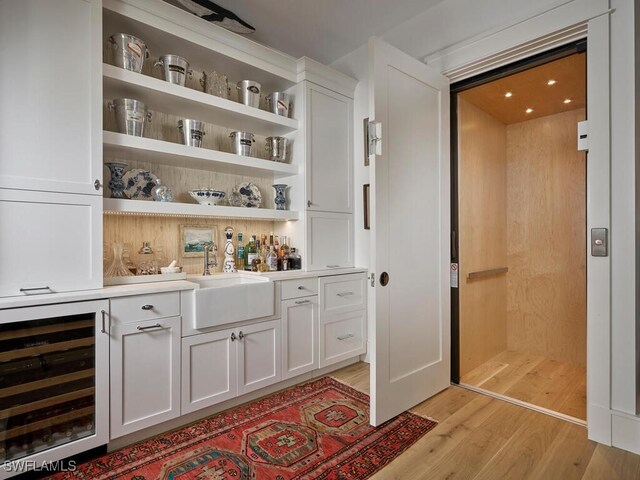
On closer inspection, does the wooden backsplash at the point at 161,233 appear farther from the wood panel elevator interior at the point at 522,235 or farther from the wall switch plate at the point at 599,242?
the wall switch plate at the point at 599,242

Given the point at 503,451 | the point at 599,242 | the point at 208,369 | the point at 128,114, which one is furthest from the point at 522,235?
the point at 128,114

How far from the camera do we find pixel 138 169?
7.37 feet

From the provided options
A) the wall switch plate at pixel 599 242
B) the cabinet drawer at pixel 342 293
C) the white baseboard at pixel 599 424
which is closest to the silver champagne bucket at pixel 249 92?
the cabinet drawer at pixel 342 293

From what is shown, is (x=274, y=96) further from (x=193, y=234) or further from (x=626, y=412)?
(x=626, y=412)

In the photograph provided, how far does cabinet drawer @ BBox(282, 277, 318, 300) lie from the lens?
2494 millimetres

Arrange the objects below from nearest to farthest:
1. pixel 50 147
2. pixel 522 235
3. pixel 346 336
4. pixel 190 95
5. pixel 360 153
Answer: pixel 50 147 < pixel 190 95 < pixel 346 336 < pixel 360 153 < pixel 522 235

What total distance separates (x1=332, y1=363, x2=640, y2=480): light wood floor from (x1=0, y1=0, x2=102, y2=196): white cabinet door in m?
2.15

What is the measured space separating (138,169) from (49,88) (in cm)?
64

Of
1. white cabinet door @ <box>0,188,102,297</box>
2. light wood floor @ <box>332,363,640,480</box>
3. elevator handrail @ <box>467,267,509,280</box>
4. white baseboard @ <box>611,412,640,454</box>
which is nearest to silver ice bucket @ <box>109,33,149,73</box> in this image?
white cabinet door @ <box>0,188,102,297</box>

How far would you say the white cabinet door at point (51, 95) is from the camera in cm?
159

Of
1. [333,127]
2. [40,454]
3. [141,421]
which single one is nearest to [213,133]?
[333,127]

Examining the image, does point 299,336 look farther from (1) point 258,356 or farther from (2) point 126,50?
(2) point 126,50

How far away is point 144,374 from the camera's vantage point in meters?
1.84

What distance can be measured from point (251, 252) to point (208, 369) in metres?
1.00
